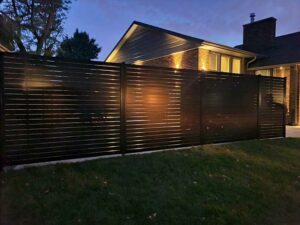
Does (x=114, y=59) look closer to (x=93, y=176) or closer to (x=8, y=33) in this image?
(x=8, y=33)

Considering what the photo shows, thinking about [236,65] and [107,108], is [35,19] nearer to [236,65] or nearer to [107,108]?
[236,65]

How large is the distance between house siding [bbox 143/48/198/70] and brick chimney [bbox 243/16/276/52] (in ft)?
20.9

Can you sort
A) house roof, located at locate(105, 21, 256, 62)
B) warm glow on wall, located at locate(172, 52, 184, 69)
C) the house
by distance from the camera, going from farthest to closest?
warm glow on wall, located at locate(172, 52, 184, 69) < the house < house roof, located at locate(105, 21, 256, 62)

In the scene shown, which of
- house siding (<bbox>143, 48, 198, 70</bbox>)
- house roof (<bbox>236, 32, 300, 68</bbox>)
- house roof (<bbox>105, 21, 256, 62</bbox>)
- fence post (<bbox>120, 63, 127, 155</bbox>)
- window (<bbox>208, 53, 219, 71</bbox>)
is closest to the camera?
fence post (<bbox>120, 63, 127, 155</bbox>)

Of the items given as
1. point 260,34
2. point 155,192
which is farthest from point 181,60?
point 155,192

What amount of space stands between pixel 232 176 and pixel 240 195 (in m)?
0.79

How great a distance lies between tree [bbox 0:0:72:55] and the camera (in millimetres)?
14891

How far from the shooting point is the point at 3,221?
10.4ft

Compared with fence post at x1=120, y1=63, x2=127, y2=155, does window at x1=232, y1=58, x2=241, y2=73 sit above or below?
above

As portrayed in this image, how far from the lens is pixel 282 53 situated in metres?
15.9

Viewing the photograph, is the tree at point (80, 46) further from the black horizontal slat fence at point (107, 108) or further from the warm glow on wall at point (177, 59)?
the black horizontal slat fence at point (107, 108)

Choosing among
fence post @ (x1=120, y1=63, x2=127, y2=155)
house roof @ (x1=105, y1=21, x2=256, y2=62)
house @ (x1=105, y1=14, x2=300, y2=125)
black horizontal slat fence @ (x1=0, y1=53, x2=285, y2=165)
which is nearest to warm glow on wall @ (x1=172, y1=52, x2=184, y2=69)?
house @ (x1=105, y1=14, x2=300, y2=125)

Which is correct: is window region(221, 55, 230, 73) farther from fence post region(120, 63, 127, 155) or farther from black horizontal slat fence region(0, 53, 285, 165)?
fence post region(120, 63, 127, 155)

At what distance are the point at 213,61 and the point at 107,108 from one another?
32.7ft
